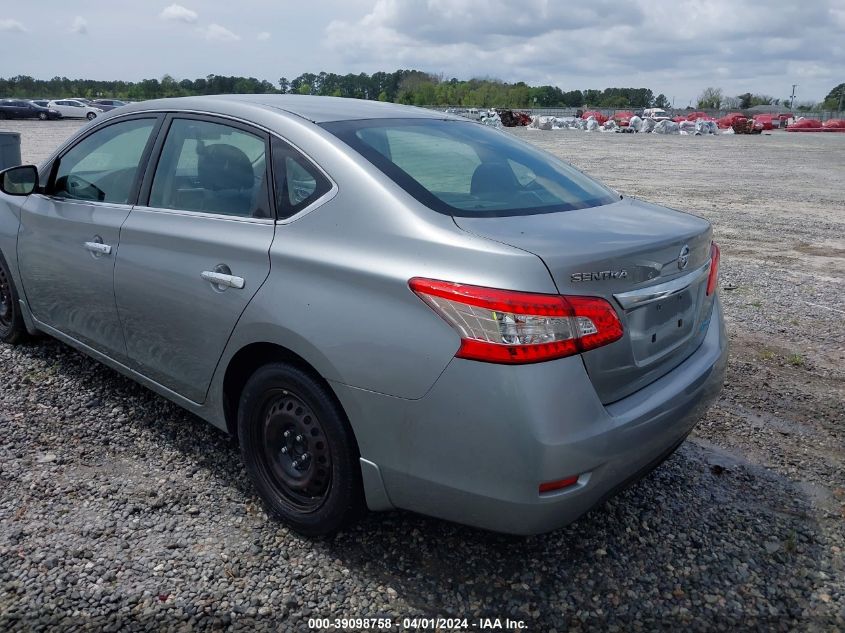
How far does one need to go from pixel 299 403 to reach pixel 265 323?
0.34 m

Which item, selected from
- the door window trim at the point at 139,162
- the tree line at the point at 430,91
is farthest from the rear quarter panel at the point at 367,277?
the tree line at the point at 430,91

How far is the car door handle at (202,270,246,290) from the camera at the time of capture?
112 inches

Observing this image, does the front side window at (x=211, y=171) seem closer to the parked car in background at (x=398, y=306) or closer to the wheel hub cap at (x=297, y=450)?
the parked car in background at (x=398, y=306)

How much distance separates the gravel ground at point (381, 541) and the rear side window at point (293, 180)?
135 cm

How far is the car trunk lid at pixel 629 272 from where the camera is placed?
92.0 inches

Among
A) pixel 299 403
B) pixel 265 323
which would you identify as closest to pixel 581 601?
pixel 299 403

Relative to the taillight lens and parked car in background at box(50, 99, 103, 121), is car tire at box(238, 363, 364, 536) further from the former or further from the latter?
parked car in background at box(50, 99, 103, 121)

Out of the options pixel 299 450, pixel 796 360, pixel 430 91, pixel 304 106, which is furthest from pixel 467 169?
pixel 430 91

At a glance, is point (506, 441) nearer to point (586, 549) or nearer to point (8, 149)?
point (586, 549)

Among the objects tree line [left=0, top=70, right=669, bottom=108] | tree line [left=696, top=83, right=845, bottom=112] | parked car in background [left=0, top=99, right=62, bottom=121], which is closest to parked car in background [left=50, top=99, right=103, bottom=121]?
parked car in background [left=0, top=99, right=62, bottom=121]

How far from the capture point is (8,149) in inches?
375

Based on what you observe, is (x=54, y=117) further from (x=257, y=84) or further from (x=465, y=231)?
(x=465, y=231)

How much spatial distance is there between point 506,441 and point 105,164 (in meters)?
2.99

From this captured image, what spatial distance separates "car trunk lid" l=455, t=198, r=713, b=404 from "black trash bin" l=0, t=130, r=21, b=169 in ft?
29.7
